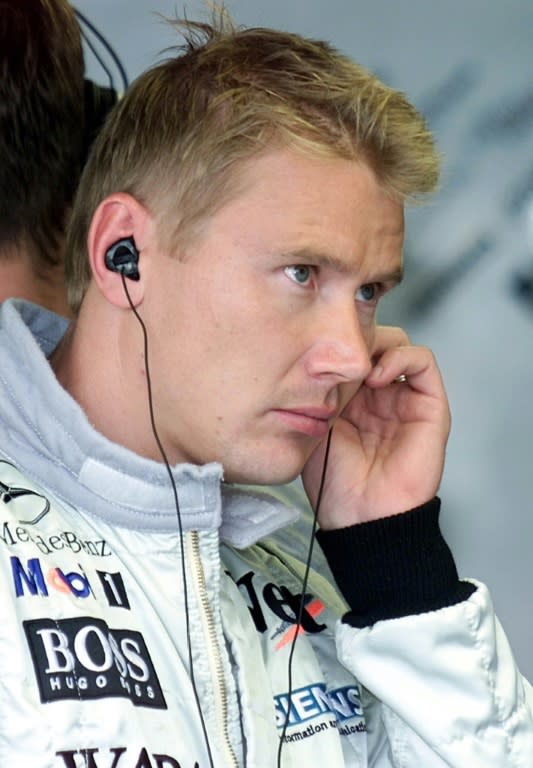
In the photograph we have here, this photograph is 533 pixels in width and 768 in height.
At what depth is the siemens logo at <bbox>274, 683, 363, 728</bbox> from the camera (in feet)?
4.23

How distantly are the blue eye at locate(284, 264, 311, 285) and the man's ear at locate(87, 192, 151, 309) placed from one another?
0.14 m

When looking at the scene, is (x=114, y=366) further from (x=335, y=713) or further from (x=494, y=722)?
(x=494, y=722)

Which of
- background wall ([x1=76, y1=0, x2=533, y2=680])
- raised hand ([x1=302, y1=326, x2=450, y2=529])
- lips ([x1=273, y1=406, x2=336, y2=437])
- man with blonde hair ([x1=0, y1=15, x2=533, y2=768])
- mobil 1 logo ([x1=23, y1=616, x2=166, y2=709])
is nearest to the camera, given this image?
mobil 1 logo ([x1=23, y1=616, x2=166, y2=709])

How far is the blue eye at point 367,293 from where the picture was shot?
1.34 m

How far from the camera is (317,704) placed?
1.32 meters

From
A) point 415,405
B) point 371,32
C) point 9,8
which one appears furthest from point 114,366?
point 371,32

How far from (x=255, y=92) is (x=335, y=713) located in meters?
0.63

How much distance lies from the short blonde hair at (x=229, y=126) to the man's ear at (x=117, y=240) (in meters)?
0.02

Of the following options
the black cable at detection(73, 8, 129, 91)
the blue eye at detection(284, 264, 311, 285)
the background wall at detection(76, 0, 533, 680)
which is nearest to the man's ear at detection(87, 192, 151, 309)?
the blue eye at detection(284, 264, 311, 285)

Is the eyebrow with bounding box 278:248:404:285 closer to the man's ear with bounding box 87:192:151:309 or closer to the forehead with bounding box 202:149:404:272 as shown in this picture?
the forehead with bounding box 202:149:404:272

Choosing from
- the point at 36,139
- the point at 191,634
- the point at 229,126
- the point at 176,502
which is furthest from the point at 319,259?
the point at 36,139

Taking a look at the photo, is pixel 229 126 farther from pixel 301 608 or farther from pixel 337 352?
pixel 301 608

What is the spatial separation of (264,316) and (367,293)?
0.50ft

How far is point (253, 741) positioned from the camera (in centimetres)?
121
